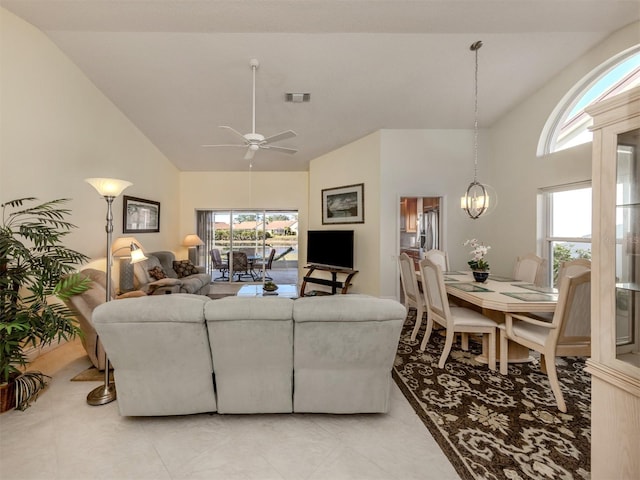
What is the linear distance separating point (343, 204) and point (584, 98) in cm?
389

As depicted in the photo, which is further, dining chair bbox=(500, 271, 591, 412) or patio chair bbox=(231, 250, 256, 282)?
patio chair bbox=(231, 250, 256, 282)

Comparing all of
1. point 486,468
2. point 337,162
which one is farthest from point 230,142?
point 486,468

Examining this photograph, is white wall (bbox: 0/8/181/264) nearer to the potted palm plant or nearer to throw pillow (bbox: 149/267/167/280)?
throw pillow (bbox: 149/267/167/280)

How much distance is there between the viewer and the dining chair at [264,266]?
23.4 ft

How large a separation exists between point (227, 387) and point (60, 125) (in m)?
3.82

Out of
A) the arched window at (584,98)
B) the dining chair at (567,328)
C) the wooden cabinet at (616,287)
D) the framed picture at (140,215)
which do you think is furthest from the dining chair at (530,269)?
the framed picture at (140,215)

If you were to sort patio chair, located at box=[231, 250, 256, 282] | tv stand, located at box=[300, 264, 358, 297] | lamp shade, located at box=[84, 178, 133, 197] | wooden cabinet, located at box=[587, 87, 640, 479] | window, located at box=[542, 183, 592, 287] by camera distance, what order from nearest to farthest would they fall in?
wooden cabinet, located at box=[587, 87, 640, 479], lamp shade, located at box=[84, 178, 133, 197], window, located at box=[542, 183, 592, 287], tv stand, located at box=[300, 264, 358, 297], patio chair, located at box=[231, 250, 256, 282]

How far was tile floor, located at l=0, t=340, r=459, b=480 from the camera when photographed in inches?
62.2

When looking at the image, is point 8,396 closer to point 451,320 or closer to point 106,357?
point 106,357

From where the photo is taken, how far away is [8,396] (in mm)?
2107

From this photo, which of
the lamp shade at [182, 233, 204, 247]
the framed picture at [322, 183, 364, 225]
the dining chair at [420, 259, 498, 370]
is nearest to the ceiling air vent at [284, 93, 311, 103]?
the framed picture at [322, 183, 364, 225]

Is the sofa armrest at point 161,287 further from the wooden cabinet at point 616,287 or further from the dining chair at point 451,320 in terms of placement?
the wooden cabinet at point 616,287

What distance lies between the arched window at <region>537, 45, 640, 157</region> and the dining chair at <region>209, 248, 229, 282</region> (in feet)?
22.5

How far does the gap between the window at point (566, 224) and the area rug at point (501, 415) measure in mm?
1543
